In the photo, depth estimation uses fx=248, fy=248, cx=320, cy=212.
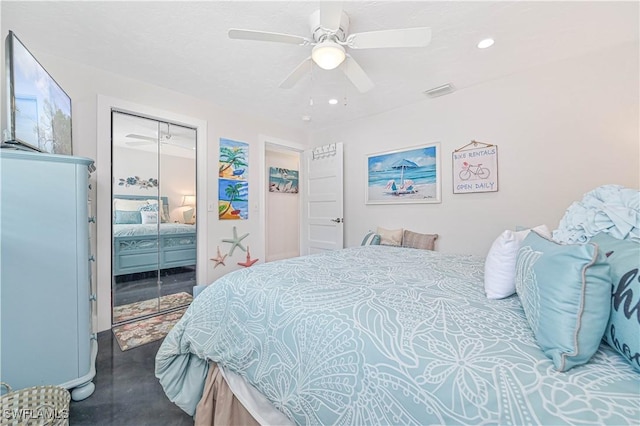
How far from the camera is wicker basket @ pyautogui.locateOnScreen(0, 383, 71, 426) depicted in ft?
3.29

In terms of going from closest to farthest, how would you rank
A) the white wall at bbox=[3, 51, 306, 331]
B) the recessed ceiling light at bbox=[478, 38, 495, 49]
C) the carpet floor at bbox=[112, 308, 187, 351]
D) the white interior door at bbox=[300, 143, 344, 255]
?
the recessed ceiling light at bbox=[478, 38, 495, 49] → the carpet floor at bbox=[112, 308, 187, 351] → the white wall at bbox=[3, 51, 306, 331] → the white interior door at bbox=[300, 143, 344, 255]

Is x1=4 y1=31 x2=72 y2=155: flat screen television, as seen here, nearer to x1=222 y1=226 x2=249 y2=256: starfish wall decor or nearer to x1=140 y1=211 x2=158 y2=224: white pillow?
x1=140 y1=211 x2=158 y2=224: white pillow

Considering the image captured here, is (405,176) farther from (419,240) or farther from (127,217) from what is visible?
(127,217)

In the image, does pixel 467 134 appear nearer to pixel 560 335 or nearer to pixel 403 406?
pixel 560 335

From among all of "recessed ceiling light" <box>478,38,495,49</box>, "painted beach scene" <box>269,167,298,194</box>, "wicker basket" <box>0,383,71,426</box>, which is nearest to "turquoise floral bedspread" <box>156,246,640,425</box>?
"wicker basket" <box>0,383,71,426</box>

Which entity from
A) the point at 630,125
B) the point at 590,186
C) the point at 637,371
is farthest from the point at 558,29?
the point at 637,371

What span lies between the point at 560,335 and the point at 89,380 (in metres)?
2.22

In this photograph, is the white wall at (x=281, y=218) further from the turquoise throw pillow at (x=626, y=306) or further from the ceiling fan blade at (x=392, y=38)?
the turquoise throw pillow at (x=626, y=306)

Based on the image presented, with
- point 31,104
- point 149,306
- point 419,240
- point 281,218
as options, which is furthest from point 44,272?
point 281,218

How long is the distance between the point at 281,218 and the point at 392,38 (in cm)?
422

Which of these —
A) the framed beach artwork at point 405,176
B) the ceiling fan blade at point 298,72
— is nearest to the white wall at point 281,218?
the framed beach artwork at point 405,176

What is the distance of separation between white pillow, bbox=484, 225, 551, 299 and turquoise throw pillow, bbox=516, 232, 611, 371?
0.37 m

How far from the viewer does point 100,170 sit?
2.34 meters

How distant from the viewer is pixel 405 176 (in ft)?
10.5
